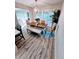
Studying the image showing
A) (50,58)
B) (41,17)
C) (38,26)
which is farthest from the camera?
(41,17)

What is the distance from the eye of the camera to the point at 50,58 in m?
3.42
